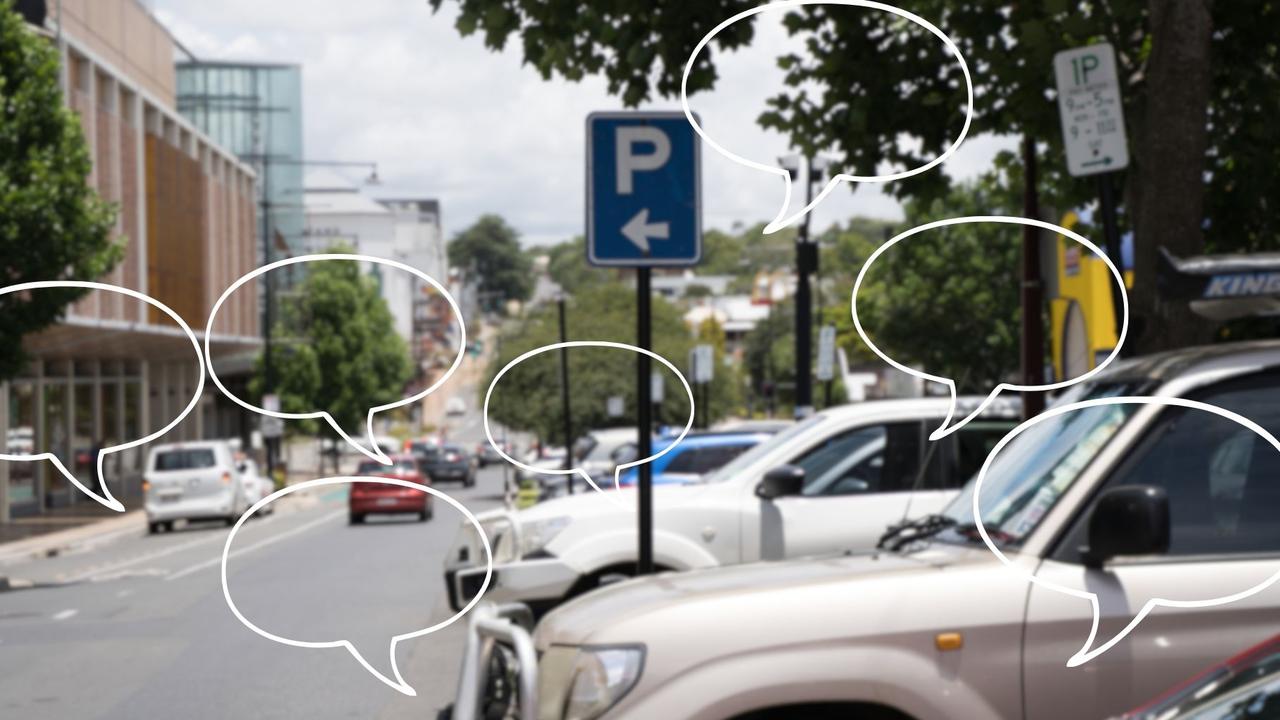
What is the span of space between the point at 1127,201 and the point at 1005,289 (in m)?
37.6

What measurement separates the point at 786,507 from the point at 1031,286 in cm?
443

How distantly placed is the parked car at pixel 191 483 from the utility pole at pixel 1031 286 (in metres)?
23.7

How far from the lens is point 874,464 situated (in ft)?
34.7

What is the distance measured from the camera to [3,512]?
40.7 meters

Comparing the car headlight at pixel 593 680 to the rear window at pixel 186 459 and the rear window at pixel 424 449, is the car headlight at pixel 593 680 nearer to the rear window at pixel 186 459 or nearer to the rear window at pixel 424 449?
the rear window at pixel 186 459

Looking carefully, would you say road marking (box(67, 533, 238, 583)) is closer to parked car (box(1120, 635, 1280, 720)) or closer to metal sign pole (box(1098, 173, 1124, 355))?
metal sign pole (box(1098, 173, 1124, 355))

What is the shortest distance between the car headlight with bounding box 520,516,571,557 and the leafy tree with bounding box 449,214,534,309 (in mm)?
133386

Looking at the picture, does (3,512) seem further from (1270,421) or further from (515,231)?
(515,231)

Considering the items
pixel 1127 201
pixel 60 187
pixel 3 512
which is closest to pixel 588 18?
pixel 1127 201

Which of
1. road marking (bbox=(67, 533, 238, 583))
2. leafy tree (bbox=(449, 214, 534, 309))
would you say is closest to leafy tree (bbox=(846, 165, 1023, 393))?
road marking (bbox=(67, 533, 238, 583))

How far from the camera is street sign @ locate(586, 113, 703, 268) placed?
823 cm

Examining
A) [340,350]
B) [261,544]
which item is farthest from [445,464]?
[261,544]

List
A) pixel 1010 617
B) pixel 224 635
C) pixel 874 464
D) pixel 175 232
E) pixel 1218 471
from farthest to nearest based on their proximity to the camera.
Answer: pixel 175 232 < pixel 224 635 < pixel 874 464 < pixel 1218 471 < pixel 1010 617

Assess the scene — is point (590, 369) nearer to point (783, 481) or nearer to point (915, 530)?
point (783, 481)
